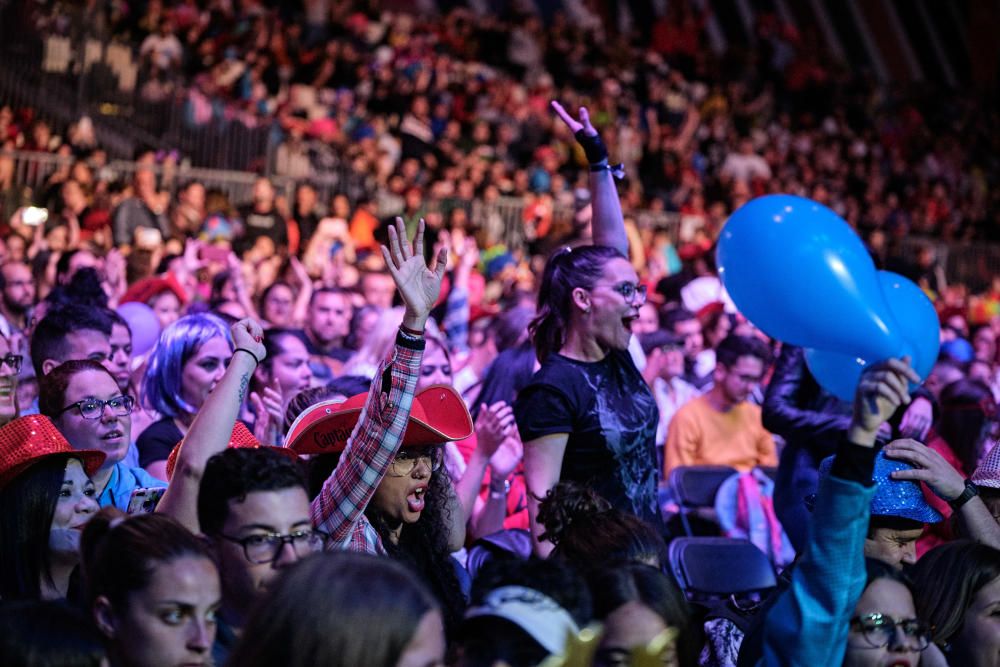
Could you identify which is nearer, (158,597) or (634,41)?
(158,597)

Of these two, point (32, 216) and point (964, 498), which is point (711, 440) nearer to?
point (964, 498)

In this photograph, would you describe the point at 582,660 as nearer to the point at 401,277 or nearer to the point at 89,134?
the point at 401,277

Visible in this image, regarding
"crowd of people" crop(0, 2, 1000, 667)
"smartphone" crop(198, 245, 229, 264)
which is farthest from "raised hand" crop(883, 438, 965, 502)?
"smartphone" crop(198, 245, 229, 264)

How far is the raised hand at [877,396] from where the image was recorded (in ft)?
8.36

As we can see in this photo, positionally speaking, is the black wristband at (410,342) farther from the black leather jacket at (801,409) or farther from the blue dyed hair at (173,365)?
the black leather jacket at (801,409)

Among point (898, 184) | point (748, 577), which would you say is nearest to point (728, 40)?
point (898, 184)

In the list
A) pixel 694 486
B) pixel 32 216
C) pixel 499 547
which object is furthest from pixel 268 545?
pixel 32 216

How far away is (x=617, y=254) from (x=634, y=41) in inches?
718

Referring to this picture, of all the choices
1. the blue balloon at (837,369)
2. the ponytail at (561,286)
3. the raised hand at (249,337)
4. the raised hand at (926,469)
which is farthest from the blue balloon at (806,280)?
the raised hand at (249,337)

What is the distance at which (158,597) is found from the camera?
255 cm

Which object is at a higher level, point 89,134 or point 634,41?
point 634,41

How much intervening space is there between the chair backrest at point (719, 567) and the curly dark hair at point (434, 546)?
4.22 ft

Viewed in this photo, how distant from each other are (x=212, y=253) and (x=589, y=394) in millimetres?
5728

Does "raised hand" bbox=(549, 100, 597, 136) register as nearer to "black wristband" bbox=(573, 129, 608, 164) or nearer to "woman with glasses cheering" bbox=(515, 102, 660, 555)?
"black wristband" bbox=(573, 129, 608, 164)
